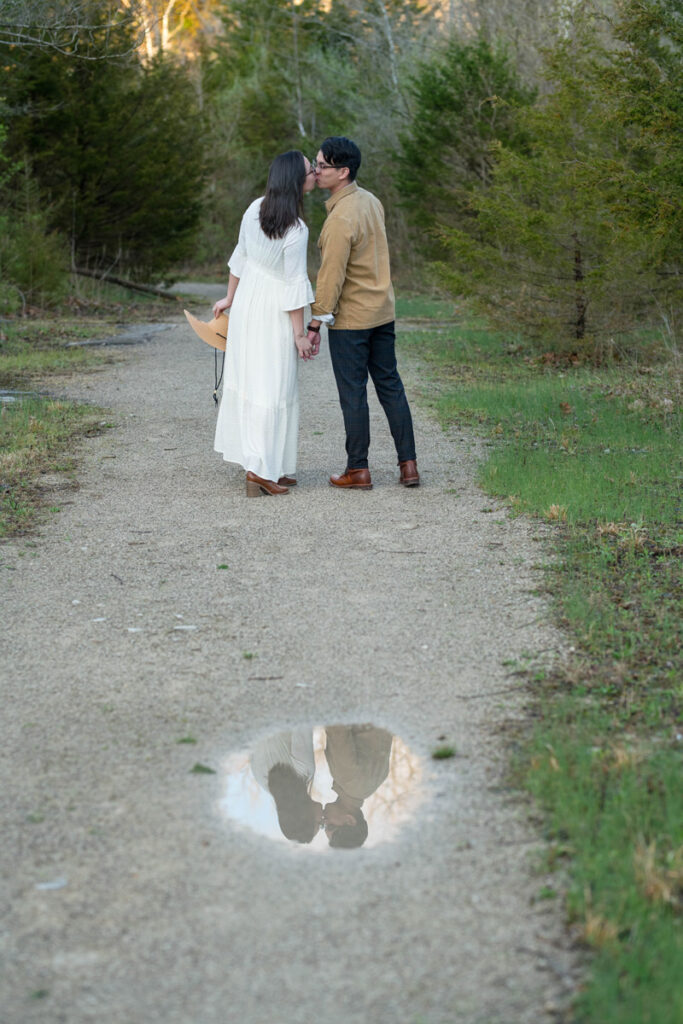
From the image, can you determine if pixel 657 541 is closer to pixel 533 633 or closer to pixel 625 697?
pixel 533 633

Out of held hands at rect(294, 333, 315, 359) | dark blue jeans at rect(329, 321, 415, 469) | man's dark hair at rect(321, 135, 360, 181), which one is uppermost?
man's dark hair at rect(321, 135, 360, 181)

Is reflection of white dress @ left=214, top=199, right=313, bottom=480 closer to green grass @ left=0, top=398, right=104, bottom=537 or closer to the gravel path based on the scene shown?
the gravel path

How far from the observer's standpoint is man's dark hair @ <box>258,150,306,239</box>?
264 inches

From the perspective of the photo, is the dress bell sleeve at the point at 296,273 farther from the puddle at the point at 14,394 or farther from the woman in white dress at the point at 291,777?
the puddle at the point at 14,394

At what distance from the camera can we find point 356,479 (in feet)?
24.2

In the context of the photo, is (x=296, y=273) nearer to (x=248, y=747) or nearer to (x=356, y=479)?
(x=356, y=479)

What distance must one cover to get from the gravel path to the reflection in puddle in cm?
6

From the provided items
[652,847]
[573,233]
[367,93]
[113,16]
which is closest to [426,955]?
[652,847]

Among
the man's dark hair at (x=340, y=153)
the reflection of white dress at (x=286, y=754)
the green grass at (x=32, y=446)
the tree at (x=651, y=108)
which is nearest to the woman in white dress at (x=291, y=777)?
the reflection of white dress at (x=286, y=754)

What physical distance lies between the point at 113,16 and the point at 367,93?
10.7 metres

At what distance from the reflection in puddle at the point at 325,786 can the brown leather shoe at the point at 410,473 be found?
145 inches

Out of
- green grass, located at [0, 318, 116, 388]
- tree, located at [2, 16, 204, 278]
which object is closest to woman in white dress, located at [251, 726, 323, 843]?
green grass, located at [0, 318, 116, 388]

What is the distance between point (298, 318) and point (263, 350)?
29 centimetres

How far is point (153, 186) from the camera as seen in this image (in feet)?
78.3
